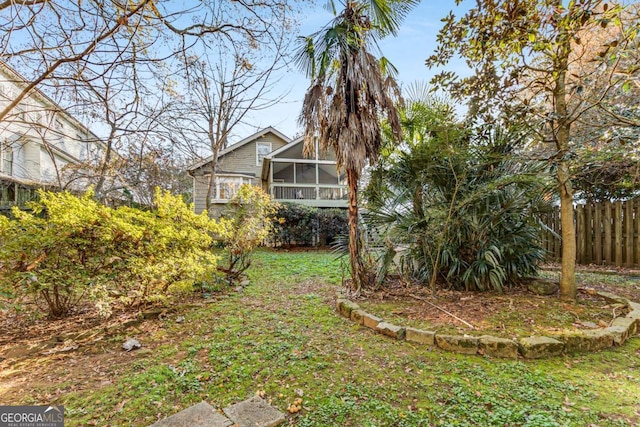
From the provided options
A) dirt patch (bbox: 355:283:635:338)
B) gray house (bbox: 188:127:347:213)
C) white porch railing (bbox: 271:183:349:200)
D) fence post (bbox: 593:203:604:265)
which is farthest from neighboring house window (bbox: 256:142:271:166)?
fence post (bbox: 593:203:604:265)

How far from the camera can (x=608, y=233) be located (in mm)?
7363

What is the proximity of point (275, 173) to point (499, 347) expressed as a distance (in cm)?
1668

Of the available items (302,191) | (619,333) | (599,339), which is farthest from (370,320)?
(302,191)

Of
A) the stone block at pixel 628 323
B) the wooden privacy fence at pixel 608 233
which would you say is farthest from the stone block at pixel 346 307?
the wooden privacy fence at pixel 608 233

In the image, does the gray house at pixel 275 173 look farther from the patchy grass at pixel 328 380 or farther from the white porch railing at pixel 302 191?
the patchy grass at pixel 328 380

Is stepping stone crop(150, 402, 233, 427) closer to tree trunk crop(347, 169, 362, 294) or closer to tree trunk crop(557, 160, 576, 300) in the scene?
tree trunk crop(347, 169, 362, 294)

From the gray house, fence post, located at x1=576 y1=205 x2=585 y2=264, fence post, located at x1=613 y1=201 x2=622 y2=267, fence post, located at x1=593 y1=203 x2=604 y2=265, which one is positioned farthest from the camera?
the gray house

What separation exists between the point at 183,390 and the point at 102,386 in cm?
78

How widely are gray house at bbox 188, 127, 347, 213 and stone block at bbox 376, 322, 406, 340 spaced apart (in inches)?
454

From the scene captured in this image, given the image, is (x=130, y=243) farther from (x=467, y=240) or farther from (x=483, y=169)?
(x=483, y=169)

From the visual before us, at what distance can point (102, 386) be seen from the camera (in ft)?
8.57

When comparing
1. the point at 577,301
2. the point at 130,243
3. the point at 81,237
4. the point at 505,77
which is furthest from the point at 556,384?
the point at 81,237

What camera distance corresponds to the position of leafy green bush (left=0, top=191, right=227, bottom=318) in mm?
3426

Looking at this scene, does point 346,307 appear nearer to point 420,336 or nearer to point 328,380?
point 420,336
